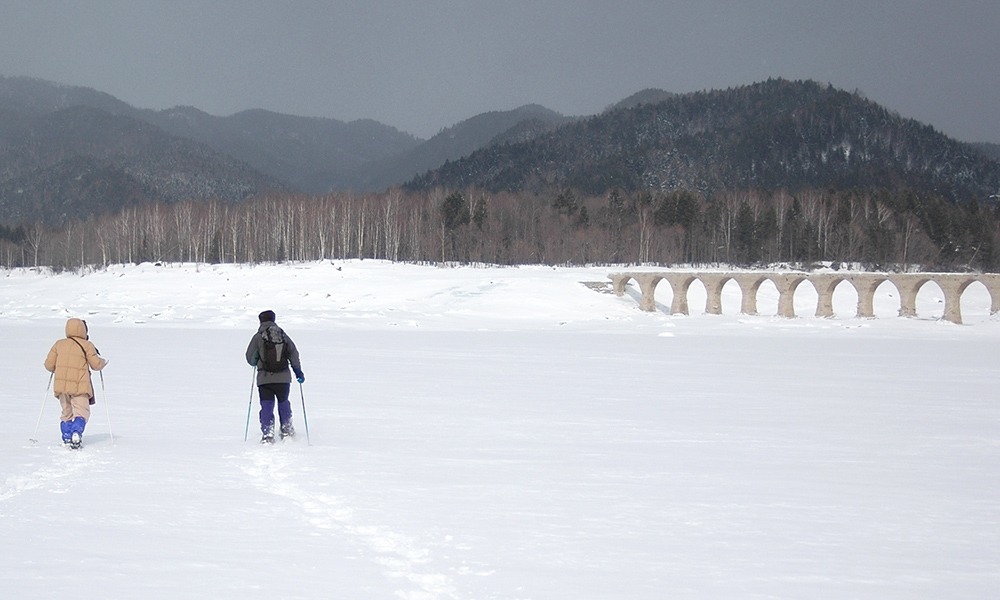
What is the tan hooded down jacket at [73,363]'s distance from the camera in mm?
9547

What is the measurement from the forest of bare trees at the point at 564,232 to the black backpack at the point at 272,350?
216ft

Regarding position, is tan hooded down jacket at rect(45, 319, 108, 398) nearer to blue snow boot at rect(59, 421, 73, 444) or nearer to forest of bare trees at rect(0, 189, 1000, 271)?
blue snow boot at rect(59, 421, 73, 444)

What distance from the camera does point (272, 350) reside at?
10125 mm

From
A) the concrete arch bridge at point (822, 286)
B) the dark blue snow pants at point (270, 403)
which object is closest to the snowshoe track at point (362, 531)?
the dark blue snow pants at point (270, 403)

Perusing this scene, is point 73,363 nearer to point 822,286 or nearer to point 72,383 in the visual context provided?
point 72,383

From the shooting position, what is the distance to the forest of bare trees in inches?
3098

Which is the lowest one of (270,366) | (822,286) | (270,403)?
(270,403)

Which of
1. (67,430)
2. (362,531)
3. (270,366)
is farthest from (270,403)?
(362,531)

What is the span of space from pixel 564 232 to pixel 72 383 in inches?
3007

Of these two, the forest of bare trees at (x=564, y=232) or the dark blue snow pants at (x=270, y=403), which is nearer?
the dark blue snow pants at (x=270, y=403)

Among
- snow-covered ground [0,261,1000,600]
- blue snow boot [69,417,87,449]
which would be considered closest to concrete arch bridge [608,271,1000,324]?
snow-covered ground [0,261,1000,600]

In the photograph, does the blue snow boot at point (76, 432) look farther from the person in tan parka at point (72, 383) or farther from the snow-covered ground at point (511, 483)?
the snow-covered ground at point (511, 483)

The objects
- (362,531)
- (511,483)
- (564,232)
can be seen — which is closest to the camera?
(362,531)

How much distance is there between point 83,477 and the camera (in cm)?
821
